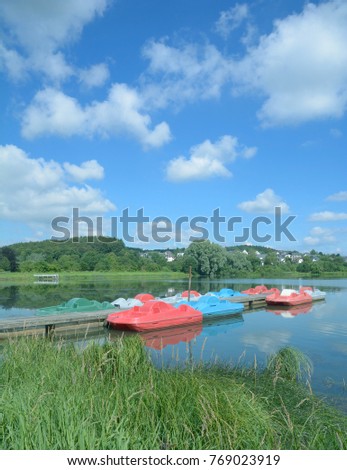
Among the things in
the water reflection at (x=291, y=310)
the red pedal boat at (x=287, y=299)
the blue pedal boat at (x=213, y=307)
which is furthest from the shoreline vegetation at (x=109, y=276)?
the blue pedal boat at (x=213, y=307)

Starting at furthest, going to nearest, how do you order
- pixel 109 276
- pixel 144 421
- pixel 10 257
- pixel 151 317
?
pixel 10 257
pixel 109 276
pixel 151 317
pixel 144 421

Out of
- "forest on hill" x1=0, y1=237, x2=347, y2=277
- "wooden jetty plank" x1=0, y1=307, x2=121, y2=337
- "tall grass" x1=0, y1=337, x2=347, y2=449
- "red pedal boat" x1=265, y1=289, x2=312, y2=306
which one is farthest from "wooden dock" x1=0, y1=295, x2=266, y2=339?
"forest on hill" x1=0, y1=237, x2=347, y2=277

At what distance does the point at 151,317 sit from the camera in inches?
772

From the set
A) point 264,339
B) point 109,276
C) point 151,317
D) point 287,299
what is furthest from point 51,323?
point 109,276

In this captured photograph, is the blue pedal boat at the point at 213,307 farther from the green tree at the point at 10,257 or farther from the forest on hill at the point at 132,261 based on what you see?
the green tree at the point at 10,257

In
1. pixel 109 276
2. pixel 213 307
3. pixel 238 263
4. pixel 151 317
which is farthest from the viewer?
pixel 238 263

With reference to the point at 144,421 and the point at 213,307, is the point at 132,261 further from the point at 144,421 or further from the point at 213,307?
the point at 144,421

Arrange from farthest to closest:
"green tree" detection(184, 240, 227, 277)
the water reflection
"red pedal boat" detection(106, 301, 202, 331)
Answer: "green tree" detection(184, 240, 227, 277)
the water reflection
"red pedal boat" detection(106, 301, 202, 331)

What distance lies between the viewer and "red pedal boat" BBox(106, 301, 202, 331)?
19.1 metres

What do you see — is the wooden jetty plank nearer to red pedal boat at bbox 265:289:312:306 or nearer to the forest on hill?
red pedal boat at bbox 265:289:312:306
